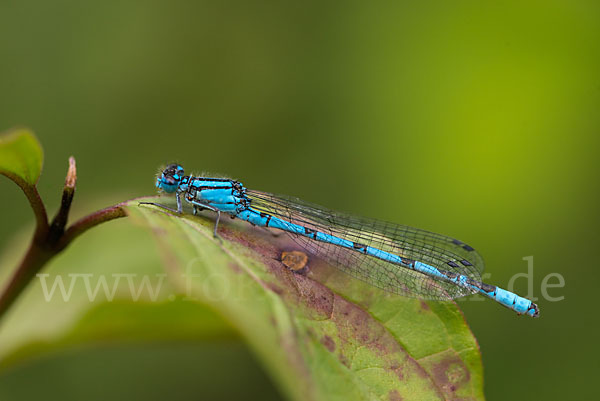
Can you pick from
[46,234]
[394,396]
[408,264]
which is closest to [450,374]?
[394,396]

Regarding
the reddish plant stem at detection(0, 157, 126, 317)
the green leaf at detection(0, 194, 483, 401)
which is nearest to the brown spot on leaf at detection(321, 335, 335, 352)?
the green leaf at detection(0, 194, 483, 401)

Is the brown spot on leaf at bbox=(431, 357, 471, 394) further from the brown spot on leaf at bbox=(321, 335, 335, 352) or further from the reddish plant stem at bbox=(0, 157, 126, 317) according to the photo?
the reddish plant stem at bbox=(0, 157, 126, 317)

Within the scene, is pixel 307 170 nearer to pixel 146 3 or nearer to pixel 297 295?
pixel 146 3

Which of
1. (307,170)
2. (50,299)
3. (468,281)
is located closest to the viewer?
(50,299)

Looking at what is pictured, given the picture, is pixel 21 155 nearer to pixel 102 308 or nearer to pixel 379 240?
pixel 102 308

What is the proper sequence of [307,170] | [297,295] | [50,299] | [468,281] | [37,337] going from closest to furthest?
[297,295] < [37,337] < [50,299] < [468,281] < [307,170]

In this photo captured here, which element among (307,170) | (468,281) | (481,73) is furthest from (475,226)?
(307,170)

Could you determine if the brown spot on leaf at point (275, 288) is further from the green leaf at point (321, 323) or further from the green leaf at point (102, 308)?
the green leaf at point (102, 308)
